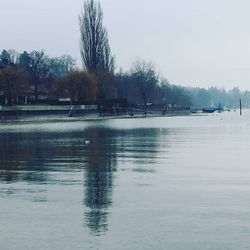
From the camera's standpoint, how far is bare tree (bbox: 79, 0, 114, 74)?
114562mm

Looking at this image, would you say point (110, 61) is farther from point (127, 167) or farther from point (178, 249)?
point (178, 249)

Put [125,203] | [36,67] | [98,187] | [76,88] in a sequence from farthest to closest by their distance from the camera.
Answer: [36,67], [76,88], [98,187], [125,203]

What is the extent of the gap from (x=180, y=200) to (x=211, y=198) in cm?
79

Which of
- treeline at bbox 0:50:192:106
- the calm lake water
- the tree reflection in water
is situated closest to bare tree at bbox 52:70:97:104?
treeline at bbox 0:50:192:106

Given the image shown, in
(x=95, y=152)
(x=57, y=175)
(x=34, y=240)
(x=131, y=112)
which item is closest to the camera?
(x=34, y=240)

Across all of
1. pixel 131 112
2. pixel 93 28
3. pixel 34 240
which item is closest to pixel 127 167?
pixel 34 240

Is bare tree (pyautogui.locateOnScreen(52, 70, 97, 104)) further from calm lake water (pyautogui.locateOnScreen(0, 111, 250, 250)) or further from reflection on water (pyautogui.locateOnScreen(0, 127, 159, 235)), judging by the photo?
calm lake water (pyautogui.locateOnScreen(0, 111, 250, 250))

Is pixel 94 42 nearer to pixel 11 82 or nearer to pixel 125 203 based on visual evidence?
pixel 11 82

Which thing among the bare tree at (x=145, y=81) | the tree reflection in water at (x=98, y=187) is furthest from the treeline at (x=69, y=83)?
the tree reflection in water at (x=98, y=187)

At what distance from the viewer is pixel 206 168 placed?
72.7 feet

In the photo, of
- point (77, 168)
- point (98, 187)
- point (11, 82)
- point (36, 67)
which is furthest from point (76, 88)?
point (98, 187)

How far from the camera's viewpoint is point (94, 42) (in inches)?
4508

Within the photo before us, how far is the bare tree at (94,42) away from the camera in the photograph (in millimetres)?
114562

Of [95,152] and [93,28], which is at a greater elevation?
[93,28]
